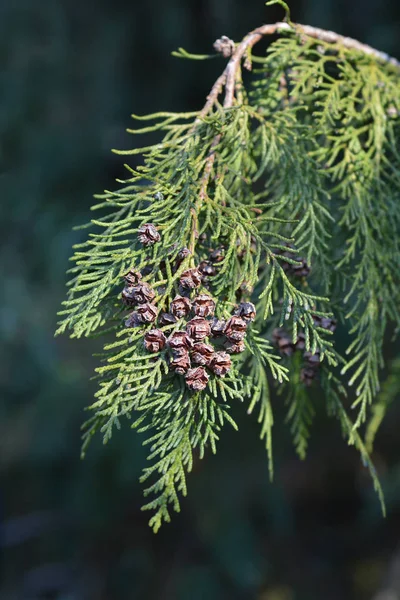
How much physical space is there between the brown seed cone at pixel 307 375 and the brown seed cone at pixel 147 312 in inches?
11.8

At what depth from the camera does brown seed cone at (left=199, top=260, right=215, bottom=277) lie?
756 mm

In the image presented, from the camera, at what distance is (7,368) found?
3.78 m

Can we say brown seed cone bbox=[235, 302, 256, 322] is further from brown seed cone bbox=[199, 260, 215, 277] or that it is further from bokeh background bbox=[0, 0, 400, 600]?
bokeh background bbox=[0, 0, 400, 600]

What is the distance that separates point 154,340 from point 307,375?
306mm

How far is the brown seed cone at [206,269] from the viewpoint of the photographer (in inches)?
29.8

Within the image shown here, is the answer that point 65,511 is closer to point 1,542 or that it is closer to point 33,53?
point 1,542

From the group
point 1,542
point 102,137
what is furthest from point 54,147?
point 1,542

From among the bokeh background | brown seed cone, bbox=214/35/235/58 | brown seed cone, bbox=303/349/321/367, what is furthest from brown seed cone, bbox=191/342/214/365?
the bokeh background

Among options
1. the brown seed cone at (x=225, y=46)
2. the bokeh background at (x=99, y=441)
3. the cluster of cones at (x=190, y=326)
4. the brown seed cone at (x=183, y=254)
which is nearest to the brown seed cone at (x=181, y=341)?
the cluster of cones at (x=190, y=326)

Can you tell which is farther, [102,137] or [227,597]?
[102,137]

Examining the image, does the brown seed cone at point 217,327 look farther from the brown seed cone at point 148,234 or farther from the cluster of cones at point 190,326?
the brown seed cone at point 148,234

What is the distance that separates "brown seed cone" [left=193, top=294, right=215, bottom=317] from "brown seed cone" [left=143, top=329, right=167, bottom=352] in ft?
0.16

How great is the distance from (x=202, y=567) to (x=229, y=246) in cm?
297

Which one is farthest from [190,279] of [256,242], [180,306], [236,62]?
[236,62]
